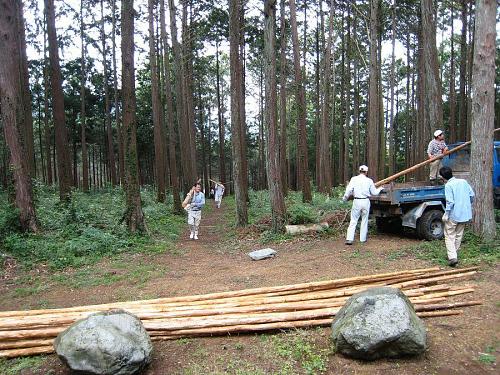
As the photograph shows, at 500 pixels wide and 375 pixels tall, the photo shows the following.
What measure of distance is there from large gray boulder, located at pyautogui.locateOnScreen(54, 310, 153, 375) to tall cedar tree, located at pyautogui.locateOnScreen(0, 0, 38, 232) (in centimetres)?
813

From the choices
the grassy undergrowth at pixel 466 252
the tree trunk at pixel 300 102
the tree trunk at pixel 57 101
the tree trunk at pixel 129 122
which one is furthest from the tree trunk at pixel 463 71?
the tree trunk at pixel 57 101

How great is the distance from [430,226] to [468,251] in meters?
2.15

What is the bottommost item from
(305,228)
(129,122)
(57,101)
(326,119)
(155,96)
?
(305,228)

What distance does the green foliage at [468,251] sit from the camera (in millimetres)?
7238

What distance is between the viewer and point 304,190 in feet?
62.6

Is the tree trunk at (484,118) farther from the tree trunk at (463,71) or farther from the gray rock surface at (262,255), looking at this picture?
the tree trunk at (463,71)

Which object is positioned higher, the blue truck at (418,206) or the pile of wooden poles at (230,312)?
the blue truck at (418,206)

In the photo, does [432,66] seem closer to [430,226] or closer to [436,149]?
[436,149]

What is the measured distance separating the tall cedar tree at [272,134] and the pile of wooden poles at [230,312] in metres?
6.65

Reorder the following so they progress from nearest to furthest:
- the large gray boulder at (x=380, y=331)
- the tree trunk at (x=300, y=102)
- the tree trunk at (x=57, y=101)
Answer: the large gray boulder at (x=380, y=331)
the tree trunk at (x=57, y=101)
the tree trunk at (x=300, y=102)

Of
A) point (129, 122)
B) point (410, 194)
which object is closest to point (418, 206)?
point (410, 194)

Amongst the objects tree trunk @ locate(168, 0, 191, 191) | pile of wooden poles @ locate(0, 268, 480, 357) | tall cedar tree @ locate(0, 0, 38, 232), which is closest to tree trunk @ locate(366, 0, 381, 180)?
tree trunk @ locate(168, 0, 191, 191)

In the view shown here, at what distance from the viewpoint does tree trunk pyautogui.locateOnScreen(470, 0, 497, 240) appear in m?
8.15

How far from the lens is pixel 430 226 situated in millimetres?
9906
